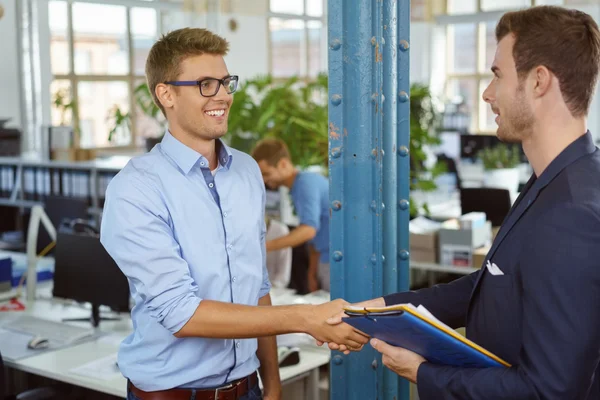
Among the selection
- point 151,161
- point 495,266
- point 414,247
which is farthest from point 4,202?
point 495,266

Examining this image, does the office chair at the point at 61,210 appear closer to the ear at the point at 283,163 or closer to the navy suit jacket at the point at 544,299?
the ear at the point at 283,163

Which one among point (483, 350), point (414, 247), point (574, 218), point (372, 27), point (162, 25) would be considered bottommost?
point (414, 247)

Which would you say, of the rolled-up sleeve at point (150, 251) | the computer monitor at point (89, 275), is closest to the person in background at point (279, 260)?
the computer monitor at point (89, 275)

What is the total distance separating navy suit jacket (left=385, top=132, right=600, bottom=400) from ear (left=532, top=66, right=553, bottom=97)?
13cm

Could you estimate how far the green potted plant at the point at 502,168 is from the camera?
686cm

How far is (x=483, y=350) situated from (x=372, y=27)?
0.88m

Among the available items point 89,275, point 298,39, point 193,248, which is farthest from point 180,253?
point 298,39

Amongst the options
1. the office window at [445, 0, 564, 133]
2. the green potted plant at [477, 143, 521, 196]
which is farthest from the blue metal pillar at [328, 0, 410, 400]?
the office window at [445, 0, 564, 133]

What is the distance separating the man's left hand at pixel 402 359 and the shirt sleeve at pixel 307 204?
2.81 metres

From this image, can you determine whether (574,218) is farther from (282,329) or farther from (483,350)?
(282,329)

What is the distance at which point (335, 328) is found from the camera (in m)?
1.90

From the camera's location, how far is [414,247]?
5172 mm

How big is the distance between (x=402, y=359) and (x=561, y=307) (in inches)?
17.1

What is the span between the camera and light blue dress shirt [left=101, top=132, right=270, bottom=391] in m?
1.85
